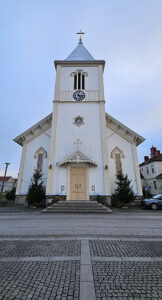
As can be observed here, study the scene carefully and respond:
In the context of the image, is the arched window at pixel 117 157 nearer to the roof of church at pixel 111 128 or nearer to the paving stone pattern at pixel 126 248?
the roof of church at pixel 111 128

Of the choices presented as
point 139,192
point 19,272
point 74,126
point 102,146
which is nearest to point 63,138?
point 74,126

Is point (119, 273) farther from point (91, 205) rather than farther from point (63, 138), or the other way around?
point (63, 138)

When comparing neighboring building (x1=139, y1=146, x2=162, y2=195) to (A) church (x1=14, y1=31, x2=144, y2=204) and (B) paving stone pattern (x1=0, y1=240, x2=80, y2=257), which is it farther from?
(B) paving stone pattern (x1=0, y1=240, x2=80, y2=257)

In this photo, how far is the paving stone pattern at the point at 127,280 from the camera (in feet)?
6.12

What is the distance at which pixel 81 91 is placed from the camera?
14469mm

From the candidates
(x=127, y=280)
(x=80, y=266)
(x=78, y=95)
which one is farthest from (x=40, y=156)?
(x=127, y=280)

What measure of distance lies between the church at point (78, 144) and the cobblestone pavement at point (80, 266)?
7180 mm

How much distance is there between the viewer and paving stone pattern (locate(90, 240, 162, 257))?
10.2 ft

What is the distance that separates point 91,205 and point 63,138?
20.6ft

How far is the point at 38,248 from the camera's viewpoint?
342cm

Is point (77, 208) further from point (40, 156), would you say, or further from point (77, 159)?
point (40, 156)

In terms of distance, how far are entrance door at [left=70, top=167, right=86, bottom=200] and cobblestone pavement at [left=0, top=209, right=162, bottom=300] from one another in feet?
23.0

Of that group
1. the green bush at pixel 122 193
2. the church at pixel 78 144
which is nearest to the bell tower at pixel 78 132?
the church at pixel 78 144

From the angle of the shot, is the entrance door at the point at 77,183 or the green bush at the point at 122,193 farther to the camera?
the green bush at the point at 122,193
